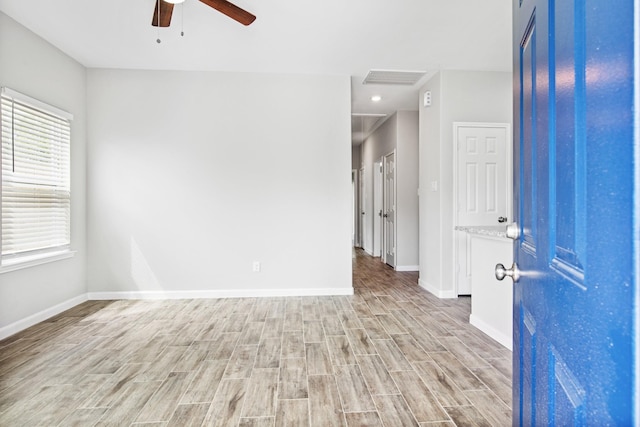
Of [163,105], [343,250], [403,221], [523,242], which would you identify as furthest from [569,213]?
Result: [403,221]

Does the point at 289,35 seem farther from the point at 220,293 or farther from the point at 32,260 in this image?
the point at 32,260

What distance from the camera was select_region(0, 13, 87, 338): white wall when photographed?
3078 millimetres

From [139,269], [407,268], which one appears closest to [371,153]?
[407,268]

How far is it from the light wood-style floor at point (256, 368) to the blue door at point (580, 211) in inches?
47.9

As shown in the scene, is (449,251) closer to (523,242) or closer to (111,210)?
(523,242)

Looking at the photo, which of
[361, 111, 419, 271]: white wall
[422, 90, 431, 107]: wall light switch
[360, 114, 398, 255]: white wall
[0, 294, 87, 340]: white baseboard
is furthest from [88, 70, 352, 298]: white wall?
[360, 114, 398, 255]: white wall

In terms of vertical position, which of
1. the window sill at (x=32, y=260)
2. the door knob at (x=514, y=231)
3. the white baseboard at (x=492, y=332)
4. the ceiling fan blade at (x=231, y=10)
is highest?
the ceiling fan blade at (x=231, y=10)

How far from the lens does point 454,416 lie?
1854mm

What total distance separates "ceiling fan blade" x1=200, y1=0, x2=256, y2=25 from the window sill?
2640 millimetres

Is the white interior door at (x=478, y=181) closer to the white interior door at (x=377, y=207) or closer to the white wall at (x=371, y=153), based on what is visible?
the white wall at (x=371, y=153)

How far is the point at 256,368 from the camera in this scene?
2424 millimetres

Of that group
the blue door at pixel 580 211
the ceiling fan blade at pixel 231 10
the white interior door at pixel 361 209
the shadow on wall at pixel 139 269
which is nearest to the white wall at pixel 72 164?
the shadow on wall at pixel 139 269

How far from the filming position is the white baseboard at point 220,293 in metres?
4.24

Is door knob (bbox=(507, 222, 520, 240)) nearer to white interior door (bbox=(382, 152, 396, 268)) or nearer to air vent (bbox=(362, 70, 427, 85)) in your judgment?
air vent (bbox=(362, 70, 427, 85))
